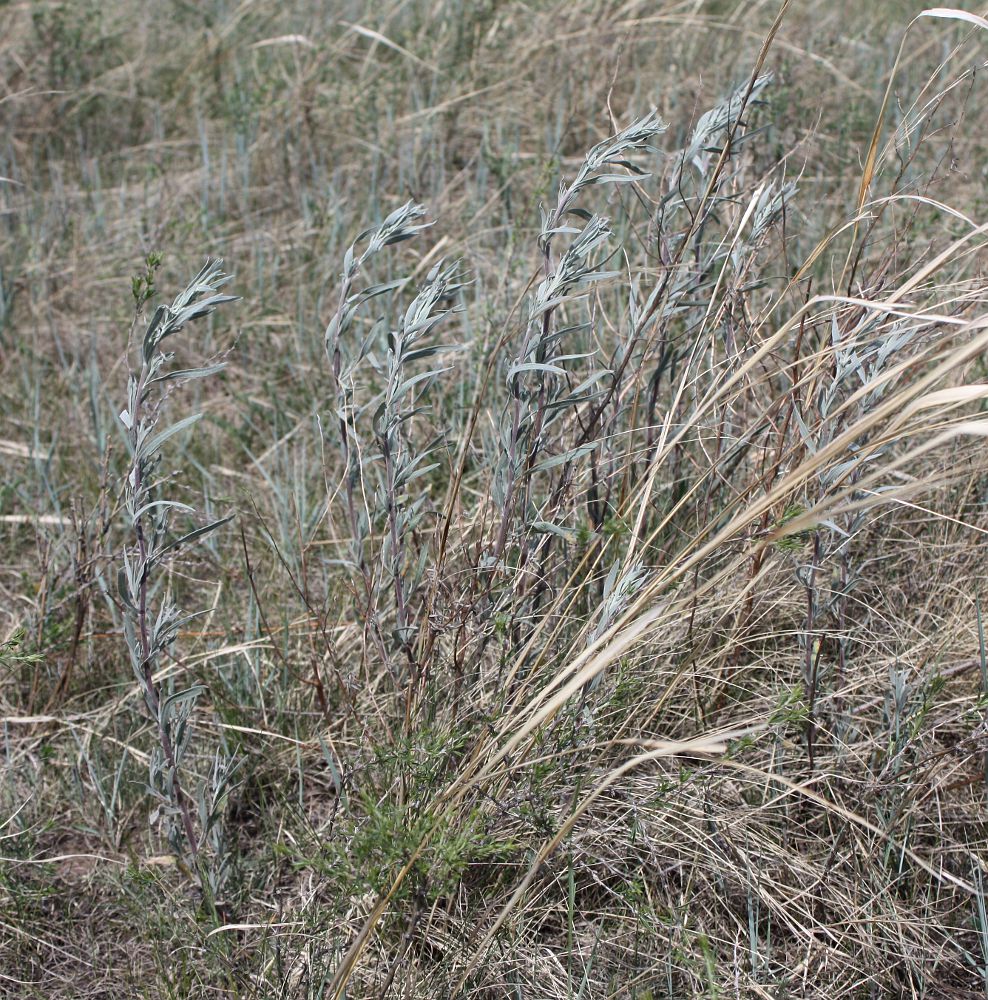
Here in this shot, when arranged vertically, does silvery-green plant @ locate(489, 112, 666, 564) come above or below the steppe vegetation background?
above

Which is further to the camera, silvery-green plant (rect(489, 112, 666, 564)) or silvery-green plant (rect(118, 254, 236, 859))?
silvery-green plant (rect(489, 112, 666, 564))

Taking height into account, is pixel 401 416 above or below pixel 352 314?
below

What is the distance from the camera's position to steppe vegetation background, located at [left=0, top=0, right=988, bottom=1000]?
5.16 ft

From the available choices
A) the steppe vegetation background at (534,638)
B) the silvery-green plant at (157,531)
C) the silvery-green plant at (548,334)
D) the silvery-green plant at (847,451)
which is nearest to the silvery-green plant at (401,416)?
the steppe vegetation background at (534,638)

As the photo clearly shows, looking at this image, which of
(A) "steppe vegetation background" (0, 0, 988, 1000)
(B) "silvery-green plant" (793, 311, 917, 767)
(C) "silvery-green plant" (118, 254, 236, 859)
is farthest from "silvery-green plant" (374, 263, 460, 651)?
(B) "silvery-green plant" (793, 311, 917, 767)

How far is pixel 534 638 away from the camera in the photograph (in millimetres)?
1741

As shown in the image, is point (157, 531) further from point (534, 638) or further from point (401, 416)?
point (534, 638)

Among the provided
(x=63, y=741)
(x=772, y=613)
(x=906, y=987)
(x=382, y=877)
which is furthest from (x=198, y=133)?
(x=906, y=987)

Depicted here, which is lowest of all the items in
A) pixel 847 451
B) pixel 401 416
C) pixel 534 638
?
pixel 534 638

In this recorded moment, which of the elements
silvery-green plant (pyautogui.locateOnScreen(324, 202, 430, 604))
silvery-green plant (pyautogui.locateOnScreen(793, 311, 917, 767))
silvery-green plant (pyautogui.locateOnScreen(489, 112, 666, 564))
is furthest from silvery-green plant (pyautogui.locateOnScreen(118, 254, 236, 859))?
silvery-green plant (pyautogui.locateOnScreen(793, 311, 917, 767))

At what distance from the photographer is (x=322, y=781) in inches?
77.9

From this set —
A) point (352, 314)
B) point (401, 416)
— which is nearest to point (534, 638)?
point (401, 416)

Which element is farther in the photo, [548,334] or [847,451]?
[847,451]

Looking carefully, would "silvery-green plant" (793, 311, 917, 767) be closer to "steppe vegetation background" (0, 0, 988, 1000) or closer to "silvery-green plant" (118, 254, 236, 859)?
"steppe vegetation background" (0, 0, 988, 1000)
